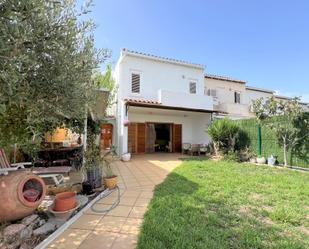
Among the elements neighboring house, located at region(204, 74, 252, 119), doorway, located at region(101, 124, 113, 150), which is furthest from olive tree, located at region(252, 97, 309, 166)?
doorway, located at region(101, 124, 113, 150)

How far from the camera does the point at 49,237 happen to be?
3541mm

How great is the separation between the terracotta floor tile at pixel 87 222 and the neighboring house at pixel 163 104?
9.43m

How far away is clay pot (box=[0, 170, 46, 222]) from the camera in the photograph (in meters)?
3.84

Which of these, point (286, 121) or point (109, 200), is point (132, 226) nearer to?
point (109, 200)

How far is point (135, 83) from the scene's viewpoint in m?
16.4

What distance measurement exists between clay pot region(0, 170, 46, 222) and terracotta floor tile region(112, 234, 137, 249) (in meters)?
1.87

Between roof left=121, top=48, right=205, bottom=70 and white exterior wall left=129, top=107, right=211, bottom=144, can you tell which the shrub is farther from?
roof left=121, top=48, right=205, bottom=70

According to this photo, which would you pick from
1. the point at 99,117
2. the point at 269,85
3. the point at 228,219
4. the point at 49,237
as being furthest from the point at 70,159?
the point at 269,85

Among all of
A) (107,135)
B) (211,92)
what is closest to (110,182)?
(107,135)

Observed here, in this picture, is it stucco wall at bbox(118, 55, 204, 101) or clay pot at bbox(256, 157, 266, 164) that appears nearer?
clay pot at bbox(256, 157, 266, 164)

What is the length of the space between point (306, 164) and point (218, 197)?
7230mm

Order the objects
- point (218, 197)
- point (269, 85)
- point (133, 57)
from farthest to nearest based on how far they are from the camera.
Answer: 1. point (269, 85)
2. point (133, 57)
3. point (218, 197)

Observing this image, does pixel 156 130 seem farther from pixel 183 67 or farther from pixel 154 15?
pixel 154 15

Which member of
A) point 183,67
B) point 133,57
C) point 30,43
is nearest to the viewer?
point 30,43
